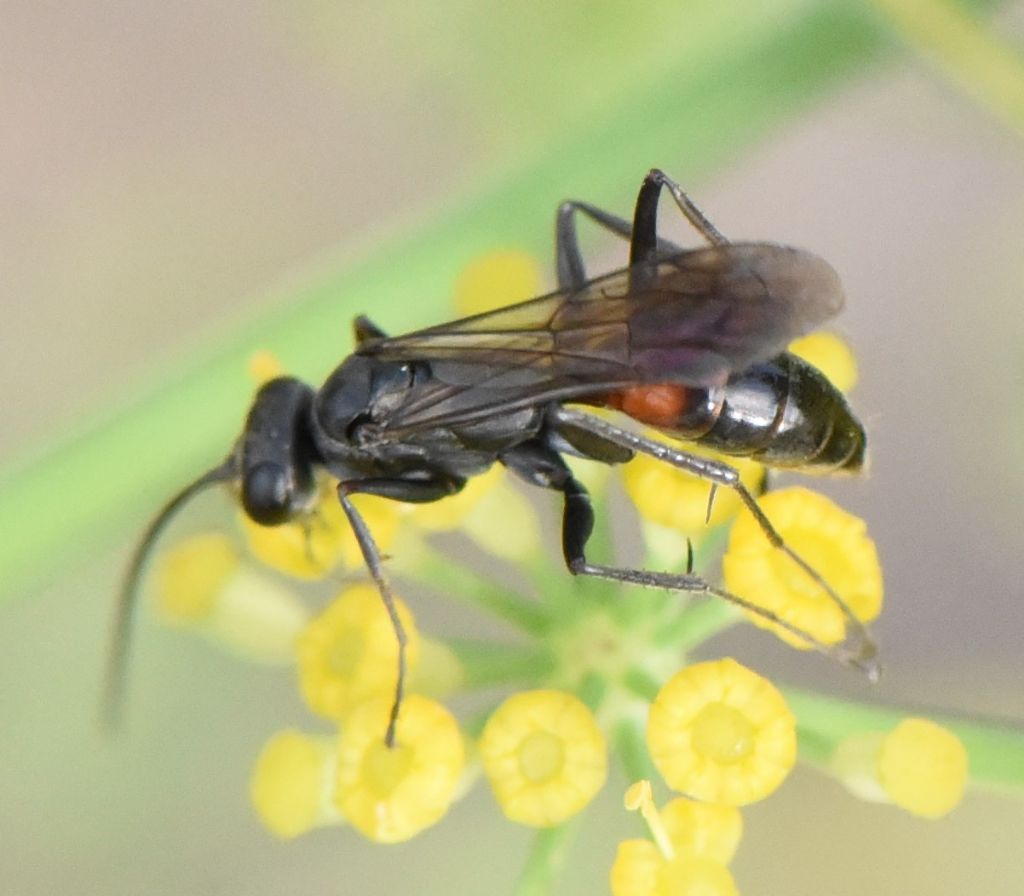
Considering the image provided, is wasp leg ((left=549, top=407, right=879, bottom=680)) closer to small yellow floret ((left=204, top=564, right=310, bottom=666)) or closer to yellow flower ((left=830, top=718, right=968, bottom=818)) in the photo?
yellow flower ((left=830, top=718, right=968, bottom=818))

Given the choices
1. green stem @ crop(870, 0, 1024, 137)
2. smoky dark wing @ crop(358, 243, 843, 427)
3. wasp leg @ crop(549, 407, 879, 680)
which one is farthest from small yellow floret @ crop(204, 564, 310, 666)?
green stem @ crop(870, 0, 1024, 137)

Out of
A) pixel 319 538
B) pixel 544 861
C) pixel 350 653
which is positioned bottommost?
pixel 544 861

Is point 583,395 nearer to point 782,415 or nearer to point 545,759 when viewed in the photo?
point 782,415

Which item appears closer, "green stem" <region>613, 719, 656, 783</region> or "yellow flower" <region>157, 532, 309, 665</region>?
"green stem" <region>613, 719, 656, 783</region>

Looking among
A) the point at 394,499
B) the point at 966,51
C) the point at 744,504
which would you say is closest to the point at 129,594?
the point at 394,499

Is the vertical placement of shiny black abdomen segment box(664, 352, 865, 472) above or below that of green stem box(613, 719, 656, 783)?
above

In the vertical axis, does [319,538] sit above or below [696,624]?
above
